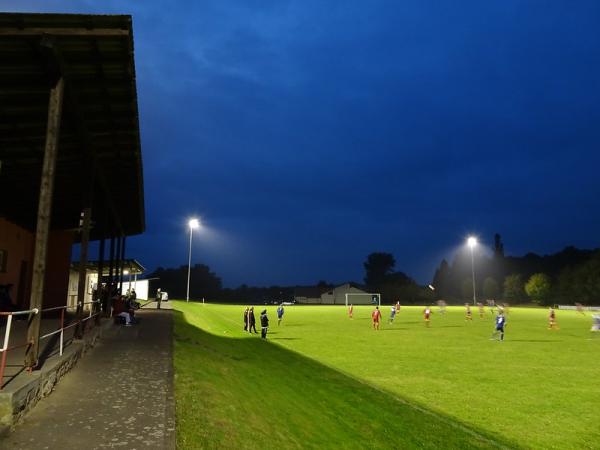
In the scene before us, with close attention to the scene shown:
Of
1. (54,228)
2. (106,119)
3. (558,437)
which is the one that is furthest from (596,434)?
(54,228)

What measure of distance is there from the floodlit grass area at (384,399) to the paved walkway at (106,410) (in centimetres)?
36

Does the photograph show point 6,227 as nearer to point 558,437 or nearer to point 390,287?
point 558,437

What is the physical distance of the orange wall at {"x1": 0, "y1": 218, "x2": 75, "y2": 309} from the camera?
758 inches

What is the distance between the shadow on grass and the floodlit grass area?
28 millimetres

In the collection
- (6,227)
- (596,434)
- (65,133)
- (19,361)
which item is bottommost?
(596,434)

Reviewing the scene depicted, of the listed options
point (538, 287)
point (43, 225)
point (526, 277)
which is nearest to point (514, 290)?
point (538, 287)

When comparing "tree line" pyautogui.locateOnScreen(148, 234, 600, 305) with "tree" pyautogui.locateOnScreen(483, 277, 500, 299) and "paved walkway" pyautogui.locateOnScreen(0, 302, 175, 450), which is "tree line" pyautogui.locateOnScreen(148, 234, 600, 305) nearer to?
"tree" pyautogui.locateOnScreen(483, 277, 500, 299)

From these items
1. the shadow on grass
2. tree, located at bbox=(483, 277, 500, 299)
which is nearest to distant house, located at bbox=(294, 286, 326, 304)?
tree, located at bbox=(483, 277, 500, 299)

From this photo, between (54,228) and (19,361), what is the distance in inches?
727

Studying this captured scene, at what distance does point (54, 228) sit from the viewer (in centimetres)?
2448

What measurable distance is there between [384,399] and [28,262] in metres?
19.4

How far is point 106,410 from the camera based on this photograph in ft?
20.8

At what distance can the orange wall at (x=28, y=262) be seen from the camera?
19266 mm

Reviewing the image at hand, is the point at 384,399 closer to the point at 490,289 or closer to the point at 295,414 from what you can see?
the point at 295,414
